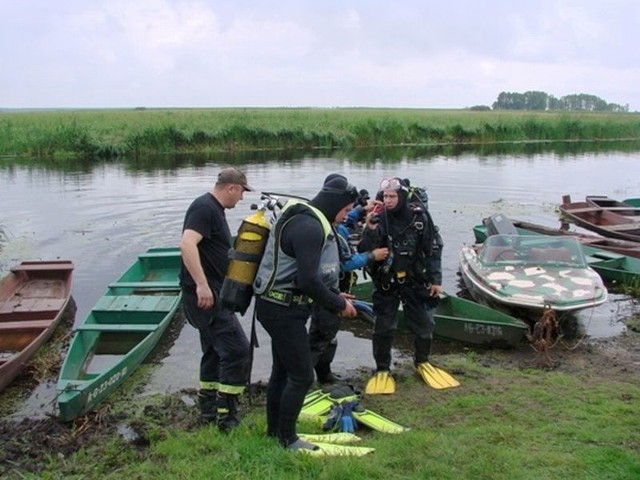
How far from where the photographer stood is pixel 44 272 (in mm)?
11336

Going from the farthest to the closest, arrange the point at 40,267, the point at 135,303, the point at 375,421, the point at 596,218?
1. the point at 596,218
2. the point at 40,267
3. the point at 135,303
4. the point at 375,421

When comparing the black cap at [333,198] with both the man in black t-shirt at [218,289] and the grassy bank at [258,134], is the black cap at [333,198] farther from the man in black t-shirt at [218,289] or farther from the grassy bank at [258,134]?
the grassy bank at [258,134]

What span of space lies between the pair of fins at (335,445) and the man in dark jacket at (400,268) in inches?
59.4

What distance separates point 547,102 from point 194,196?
116 metres

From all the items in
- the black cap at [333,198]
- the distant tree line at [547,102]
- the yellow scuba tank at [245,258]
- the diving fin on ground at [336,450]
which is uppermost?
the distant tree line at [547,102]

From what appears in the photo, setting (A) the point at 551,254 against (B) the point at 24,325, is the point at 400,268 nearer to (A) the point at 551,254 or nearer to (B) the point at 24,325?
(A) the point at 551,254

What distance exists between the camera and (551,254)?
32.6ft

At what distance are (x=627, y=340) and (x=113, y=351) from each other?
24.0 ft

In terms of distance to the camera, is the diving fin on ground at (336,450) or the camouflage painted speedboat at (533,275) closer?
the diving fin on ground at (336,450)

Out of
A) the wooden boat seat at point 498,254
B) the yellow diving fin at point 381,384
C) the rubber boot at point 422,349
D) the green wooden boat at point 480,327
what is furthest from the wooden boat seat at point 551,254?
the yellow diving fin at point 381,384

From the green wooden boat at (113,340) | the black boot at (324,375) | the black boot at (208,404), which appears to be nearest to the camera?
the black boot at (208,404)

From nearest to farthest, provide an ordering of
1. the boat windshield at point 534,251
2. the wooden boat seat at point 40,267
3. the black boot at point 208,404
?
the black boot at point 208,404 → the boat windshield at point 534,251 → the wooden boat seat at point 40,267

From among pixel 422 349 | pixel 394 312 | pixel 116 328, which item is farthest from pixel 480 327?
pixel 116 328

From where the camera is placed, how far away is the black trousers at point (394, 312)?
22.9ft
